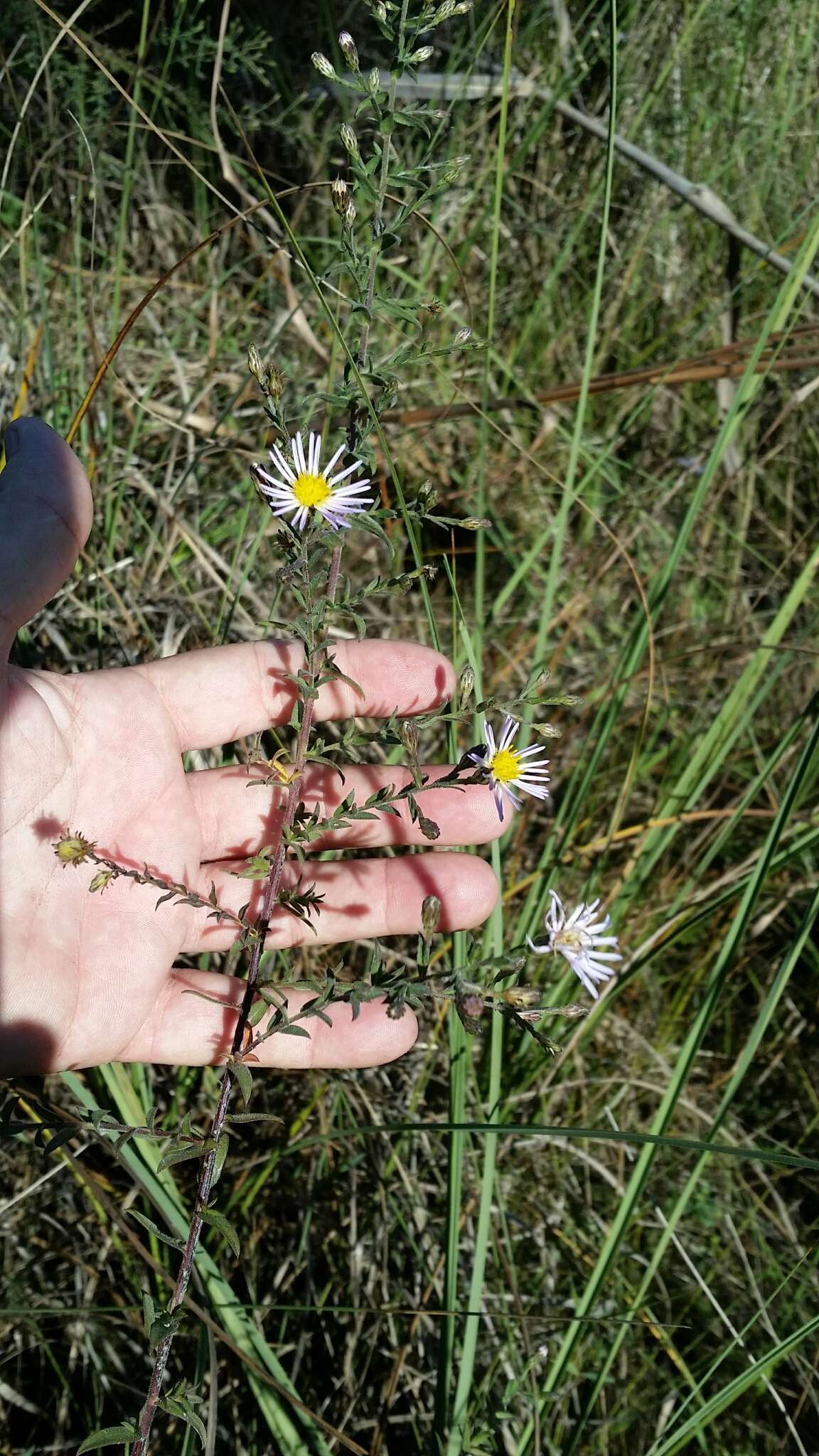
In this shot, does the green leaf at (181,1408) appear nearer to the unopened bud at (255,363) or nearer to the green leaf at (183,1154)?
the green leaf at (183,1154)

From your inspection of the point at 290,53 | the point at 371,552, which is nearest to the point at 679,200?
the point at 290,53

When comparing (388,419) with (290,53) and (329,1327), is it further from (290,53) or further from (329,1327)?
(329,1327)

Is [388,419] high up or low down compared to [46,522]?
up

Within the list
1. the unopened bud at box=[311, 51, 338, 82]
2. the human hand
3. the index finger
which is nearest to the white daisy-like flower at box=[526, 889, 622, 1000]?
the human hand

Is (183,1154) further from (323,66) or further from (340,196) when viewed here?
(323,66)

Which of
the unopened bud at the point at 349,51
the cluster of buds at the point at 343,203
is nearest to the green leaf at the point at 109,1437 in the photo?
the cluster of buds at the point at 343,203

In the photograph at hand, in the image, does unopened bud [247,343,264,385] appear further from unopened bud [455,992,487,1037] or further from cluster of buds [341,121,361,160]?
unopened bud [455,992,487,1037]
